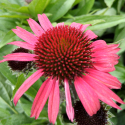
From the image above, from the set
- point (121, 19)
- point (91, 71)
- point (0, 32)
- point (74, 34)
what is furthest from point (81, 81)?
point (0, 32)

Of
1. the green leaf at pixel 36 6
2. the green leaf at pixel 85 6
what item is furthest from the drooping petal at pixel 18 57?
the green leaf at pixel 85 6

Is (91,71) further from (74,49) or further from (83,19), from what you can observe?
(83,19)

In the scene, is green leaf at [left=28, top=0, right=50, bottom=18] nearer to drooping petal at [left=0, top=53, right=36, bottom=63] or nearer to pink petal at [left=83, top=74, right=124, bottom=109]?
drooping petal at [left=0, top=53, right=36, bottom=63]

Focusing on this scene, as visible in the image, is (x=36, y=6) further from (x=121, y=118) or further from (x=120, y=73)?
(x=121, y=118)

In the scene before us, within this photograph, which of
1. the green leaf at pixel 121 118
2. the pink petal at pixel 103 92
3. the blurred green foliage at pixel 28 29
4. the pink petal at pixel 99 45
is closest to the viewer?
the pink petal at pixel 103 92

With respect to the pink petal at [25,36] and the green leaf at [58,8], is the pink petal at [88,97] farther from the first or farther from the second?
the green leaf at [58,8]

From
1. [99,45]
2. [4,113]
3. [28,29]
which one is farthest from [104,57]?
[4,113]
